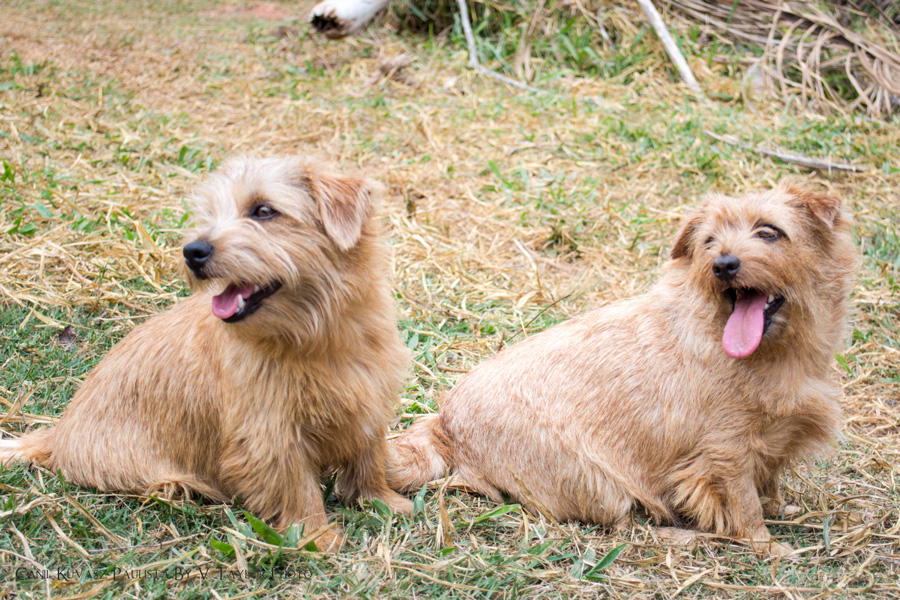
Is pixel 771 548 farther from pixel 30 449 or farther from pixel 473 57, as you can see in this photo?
pixel 473 57

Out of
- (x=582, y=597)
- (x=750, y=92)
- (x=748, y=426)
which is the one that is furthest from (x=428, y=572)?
(x=750, y=92)

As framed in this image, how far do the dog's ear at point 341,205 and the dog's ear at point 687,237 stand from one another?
70.9 inches

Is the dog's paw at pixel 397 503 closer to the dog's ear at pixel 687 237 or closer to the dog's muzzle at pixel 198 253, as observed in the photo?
the dog's muzzle at pixel 198 253

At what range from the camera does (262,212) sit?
341 centimetres

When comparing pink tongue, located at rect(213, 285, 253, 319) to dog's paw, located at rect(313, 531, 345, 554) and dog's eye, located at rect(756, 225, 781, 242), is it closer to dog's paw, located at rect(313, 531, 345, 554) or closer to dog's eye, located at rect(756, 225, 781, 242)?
dog's paw, located at rect(313, 531, 345, 554)

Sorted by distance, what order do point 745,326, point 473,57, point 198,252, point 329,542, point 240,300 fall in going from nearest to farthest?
point 198,252 → point 240,300 → point 329,542 → point 745,326 → point 473,57

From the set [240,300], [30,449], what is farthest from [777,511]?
[30,449]

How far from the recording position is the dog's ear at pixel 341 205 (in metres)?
3.38

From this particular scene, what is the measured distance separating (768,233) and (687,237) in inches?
19.1

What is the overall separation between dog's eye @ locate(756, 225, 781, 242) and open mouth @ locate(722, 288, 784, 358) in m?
0.28

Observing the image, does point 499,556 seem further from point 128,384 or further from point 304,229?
point 128,384

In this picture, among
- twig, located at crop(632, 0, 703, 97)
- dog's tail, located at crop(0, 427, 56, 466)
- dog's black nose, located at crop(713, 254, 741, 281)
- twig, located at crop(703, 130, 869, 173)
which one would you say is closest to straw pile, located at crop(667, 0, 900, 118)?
twig, located at crop(632, 0, 703, 97)

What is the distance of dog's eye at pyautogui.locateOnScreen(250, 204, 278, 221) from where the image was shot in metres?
3.40

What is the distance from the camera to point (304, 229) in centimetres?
339
